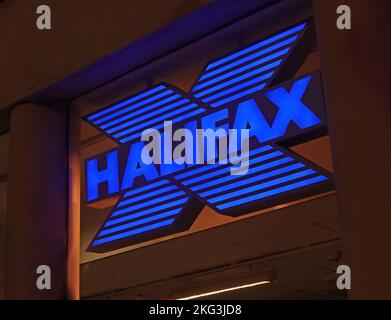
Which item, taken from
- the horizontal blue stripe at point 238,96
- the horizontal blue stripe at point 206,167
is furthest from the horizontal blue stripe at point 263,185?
the horizontal blue stripe at point 238,96

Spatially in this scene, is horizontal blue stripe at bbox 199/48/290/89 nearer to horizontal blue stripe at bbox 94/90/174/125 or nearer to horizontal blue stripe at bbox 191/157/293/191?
horizontal blue stripe at bbox 94/90/174/125

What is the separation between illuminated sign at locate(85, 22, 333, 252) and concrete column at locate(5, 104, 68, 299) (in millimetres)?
251

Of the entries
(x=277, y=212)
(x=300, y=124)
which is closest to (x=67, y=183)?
(x=300, y=124)

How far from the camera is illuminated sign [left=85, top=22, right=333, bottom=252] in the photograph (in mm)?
2568

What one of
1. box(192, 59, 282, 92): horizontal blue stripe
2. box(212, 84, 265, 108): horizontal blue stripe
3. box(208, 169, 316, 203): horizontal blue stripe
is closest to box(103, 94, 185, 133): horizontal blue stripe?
box(192, 59, 282, 92): horizontal blue stripe

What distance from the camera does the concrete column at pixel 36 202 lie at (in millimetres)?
3193
